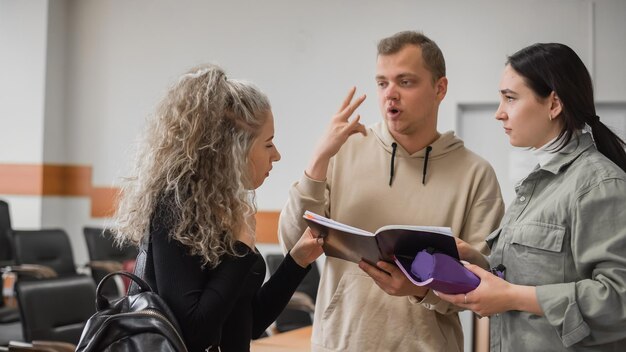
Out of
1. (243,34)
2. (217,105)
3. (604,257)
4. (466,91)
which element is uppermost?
(243,34)

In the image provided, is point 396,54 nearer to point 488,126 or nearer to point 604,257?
point 604,257

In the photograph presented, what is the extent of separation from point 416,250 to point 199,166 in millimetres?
549

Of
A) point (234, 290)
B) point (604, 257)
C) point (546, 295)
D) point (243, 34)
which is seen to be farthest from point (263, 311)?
point (243, 34)

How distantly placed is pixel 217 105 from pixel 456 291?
2.27 feet

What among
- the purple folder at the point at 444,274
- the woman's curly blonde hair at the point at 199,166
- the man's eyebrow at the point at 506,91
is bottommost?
the purple folder at the point at 444,274

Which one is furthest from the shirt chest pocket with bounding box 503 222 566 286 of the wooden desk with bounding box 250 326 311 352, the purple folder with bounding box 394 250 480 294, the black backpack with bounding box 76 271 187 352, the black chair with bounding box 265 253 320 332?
the black chair with bounding box 265 253 320 332

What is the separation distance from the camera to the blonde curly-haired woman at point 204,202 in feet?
5.04

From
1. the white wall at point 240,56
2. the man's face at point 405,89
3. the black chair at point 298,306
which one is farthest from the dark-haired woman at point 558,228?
the white wall at point 240,56

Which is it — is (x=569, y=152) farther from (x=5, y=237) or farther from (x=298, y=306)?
(x=5, y=237)

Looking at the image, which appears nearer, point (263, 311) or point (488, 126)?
point (263, 311)

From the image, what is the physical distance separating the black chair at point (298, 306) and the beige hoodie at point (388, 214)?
2.52 metres

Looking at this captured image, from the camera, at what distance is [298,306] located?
4.87m

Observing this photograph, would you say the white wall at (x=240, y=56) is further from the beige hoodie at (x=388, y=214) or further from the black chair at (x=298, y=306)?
the beige hoodie at (x=388, y=214)

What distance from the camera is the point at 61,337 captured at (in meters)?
3.01
